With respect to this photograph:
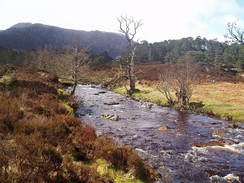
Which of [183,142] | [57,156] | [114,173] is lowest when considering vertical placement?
[183,142]

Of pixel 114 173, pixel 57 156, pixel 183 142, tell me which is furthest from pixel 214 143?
pixel 57 156

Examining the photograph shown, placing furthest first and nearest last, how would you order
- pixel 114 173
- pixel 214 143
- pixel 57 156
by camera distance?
pixel 214 143
pixel 114 173
pixel 57 156

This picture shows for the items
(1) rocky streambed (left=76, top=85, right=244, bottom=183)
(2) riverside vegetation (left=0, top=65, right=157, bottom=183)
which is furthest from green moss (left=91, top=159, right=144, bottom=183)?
(1) rocky streambed (left=76, top=85, right=244, bottom=183)

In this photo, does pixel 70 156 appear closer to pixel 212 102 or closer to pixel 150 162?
pixel 150 162

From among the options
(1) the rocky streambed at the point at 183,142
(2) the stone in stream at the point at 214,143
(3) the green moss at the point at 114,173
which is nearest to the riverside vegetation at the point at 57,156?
(3) the green moss at the point at 114,173

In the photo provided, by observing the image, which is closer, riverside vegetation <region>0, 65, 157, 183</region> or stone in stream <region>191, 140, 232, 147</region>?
riverside vegetation <region>0, 65, 157, 183</region>

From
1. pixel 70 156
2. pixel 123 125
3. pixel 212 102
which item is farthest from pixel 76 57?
pixel 70 156

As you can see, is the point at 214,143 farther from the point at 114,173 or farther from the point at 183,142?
the point at 114,173

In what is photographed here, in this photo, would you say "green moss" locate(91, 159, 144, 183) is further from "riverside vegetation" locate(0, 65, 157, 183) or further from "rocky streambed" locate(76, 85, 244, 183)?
"rocky streambed" locate(76, 85, 244, 183)

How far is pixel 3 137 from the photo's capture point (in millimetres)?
6875

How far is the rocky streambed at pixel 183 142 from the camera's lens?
848 centimetres

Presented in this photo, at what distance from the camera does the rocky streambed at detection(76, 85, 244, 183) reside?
848 centimetres

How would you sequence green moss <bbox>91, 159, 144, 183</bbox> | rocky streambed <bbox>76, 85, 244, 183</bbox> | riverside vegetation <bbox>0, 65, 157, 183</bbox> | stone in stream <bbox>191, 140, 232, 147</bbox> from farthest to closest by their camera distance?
stone in stream <bbox>191, 140, 232, 147</bbox>
rocky streambed <bbox>76, 85, 244, 183</bbox>
green moss <bbox>91, 159, 144, 183</bbox>
riverside vegetation <bbox>0, 65, 157, 183</bbox>

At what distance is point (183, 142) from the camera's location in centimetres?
1227
